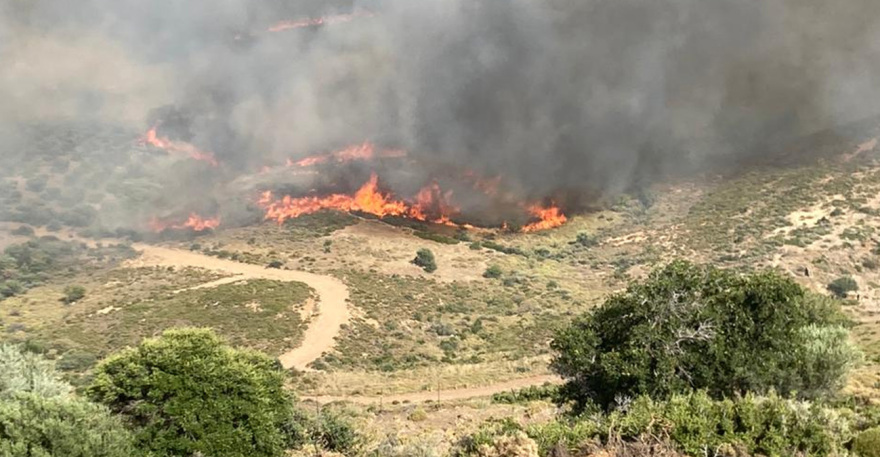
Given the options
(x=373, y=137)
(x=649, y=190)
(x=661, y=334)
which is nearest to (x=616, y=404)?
(x=661, y=334)

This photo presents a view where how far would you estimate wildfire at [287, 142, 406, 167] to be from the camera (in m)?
100

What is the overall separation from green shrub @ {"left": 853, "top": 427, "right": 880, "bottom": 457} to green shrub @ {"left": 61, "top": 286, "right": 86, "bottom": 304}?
57248mm

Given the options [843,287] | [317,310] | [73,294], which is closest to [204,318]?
[317,310]

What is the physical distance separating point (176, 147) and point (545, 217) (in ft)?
229

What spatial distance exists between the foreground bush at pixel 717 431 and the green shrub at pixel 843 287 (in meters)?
42.3

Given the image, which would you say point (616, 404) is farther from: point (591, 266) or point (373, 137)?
point (373, 137)

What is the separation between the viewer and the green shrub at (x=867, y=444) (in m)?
14.2

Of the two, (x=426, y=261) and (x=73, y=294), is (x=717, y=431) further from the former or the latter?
(x=73, y=294)

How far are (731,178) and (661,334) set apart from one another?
74.3 m

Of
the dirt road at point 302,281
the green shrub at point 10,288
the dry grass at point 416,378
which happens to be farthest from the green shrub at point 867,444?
the green shrub at point 10,288

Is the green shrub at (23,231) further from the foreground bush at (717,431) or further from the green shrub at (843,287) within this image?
the green shrub at (843,287)

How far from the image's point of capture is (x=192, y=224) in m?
82.6

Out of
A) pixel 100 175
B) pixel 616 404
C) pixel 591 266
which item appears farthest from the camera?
pixel 100 175

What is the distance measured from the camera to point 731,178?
8581 cm
